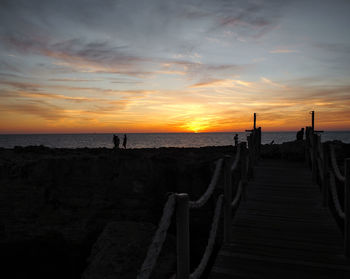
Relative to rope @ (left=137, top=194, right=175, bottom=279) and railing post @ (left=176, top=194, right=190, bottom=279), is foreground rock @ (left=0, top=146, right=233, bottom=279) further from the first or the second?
rope @ (left=137, top=194, right=175, bottom=279)

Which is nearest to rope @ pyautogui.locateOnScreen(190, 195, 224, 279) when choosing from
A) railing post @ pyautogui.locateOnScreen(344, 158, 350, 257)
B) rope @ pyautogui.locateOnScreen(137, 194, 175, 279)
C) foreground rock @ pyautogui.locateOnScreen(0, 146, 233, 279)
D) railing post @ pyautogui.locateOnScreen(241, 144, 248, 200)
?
rope @ pyautogui.locateOnScreen(137, 194, 175, 279)

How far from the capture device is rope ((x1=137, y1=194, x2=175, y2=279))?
2.17 metres

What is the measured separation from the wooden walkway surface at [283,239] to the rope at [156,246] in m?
1.91

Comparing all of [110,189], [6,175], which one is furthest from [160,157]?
[6,175]

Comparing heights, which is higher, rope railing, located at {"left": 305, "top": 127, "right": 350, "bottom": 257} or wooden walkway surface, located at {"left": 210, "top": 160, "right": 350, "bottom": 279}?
rope railing, located at {"left": 305, "top": 127, "right": 350, "bottom": 257}

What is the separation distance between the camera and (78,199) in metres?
15.6

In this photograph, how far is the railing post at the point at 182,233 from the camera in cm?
285

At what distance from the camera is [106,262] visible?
9000 mm

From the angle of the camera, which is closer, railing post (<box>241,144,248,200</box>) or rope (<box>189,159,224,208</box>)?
rope (<box>189,159,224,208</box>)

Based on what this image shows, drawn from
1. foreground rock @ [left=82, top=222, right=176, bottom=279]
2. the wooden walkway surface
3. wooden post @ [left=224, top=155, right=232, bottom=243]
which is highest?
wooden post @ [left=224, top=155, right=232, bottom=243]

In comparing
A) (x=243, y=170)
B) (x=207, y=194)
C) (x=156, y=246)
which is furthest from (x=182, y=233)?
(x=243, y=170)

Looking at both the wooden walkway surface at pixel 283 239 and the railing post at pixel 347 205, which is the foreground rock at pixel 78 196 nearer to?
the wooden walkway surface at pixel 283 239

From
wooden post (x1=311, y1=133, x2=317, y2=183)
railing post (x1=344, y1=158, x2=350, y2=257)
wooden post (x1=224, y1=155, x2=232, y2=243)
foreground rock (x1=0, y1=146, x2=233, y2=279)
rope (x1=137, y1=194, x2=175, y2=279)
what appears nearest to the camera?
rope (x1=137, y1=194, x2=175, y2=279)

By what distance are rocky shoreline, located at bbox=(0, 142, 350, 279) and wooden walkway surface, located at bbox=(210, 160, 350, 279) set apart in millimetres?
6288
